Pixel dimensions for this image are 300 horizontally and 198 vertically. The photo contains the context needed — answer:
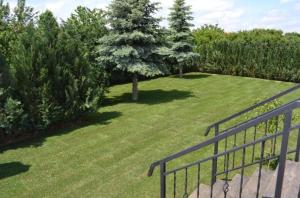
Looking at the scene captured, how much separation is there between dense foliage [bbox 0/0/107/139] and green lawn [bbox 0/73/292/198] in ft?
2.21

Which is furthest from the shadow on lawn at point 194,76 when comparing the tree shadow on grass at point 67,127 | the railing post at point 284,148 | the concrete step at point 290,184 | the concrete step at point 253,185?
the railing post at point 284,148

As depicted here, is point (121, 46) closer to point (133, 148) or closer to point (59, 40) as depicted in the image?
point (59, 40)

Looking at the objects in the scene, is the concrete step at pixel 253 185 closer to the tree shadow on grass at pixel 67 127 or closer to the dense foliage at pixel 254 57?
the tree shadow on grass at pixel 67 127

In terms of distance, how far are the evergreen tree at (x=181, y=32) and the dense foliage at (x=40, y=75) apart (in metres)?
8.10

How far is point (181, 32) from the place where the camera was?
16719 mm

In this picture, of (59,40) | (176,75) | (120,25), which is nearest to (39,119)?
(59,40)

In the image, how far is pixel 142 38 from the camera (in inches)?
459

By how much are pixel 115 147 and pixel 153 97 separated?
18.3ft

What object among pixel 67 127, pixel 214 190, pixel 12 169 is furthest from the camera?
pixel 67 127

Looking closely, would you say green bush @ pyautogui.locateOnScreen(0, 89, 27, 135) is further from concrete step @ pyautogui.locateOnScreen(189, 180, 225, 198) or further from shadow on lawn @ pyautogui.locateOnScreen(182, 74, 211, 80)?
shadow on lawn @ pyautogui.locateOnScreen(182, 74, 211, 80)

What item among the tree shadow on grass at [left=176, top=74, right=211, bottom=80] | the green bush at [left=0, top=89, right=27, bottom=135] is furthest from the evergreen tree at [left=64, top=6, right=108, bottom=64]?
the tree shadow on grass at [left=176, top=74, right=211, bottom=80]

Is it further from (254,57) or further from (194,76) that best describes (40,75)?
(254,57)

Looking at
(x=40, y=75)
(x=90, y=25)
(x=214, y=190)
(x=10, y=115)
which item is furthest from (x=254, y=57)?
(x=214, y=190)

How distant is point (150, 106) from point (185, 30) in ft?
24.1
